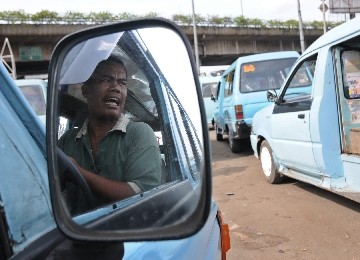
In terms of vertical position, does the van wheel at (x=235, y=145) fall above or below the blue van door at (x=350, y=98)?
below

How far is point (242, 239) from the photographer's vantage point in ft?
13.0

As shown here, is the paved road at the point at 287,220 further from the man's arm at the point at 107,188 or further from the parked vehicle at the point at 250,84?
the man's arm at the point at 107,188

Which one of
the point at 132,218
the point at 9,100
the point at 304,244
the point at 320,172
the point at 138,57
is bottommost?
the point at 304,244

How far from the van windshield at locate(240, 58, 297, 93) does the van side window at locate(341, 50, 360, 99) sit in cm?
397

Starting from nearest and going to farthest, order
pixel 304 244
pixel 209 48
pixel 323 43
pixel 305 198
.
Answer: pixel 304 244 < pixel 323 43 < pixel 305 198 < pixel 209 48

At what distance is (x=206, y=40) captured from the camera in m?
30.2

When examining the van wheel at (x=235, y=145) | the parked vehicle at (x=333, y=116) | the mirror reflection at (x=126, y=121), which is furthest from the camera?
the van wheel at (x=235, y=145)

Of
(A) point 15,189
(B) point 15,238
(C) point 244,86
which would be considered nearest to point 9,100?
(A) point 15,189

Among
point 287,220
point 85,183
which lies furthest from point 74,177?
point 287,220

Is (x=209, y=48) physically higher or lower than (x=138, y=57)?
higher

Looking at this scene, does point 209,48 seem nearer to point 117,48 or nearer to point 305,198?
point 305,198

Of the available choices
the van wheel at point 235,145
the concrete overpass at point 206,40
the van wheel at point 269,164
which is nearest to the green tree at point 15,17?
the concrete overpass at point 206,40

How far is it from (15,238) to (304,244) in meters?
3.26

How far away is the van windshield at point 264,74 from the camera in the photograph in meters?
8.59
